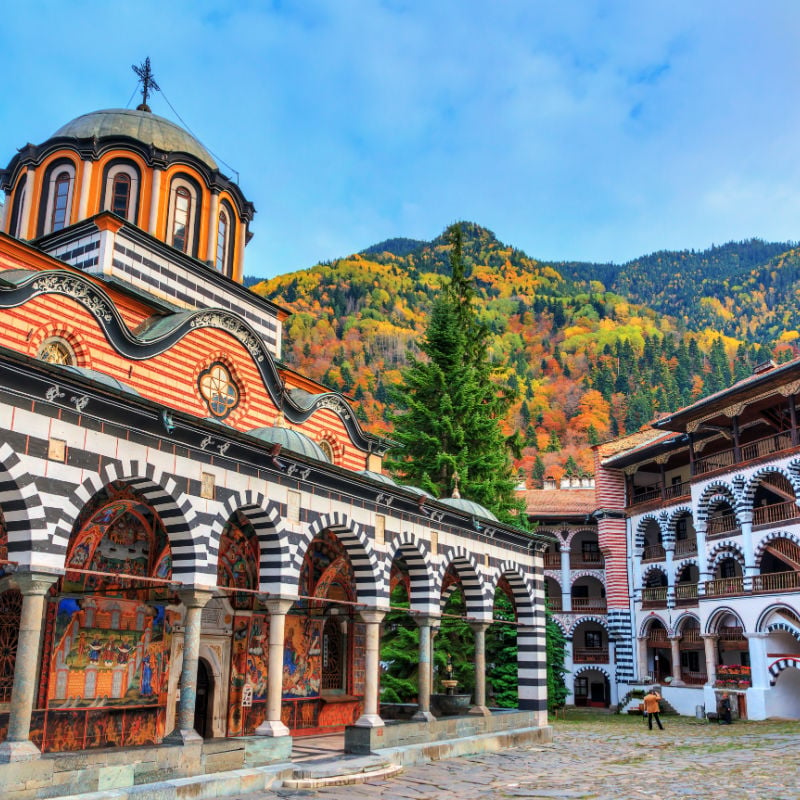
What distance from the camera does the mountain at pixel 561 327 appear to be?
83938 millimetres

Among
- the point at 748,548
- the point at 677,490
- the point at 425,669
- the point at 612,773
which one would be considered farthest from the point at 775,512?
the point at 425,669

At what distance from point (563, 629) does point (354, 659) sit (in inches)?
864

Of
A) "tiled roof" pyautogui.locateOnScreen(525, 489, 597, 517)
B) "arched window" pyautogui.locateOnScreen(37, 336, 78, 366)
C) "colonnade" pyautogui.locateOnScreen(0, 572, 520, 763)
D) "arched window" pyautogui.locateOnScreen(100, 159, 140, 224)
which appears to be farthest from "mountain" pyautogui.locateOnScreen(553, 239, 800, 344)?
"arched window" pyautogui.locateOnScreen(37, 336, 78, 366)

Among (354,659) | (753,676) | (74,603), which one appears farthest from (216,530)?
(753,676)

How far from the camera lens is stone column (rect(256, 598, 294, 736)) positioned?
1133 centimetres

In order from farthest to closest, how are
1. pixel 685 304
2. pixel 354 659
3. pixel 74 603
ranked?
pixel 685 304, pixel 354 659, pixel 74 603

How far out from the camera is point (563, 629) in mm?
37500

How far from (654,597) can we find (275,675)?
84.5 ft

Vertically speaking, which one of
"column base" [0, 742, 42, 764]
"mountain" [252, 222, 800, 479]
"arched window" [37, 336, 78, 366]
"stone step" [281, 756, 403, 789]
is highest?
"mountain" [252, 222, 800, 479]

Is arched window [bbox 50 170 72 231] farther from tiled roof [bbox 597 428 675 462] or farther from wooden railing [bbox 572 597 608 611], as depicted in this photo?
wooden railing [bbox 572 597 608 611]

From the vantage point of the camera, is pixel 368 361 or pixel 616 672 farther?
pixel 368 361

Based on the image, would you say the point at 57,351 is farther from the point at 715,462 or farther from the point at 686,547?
the point at 686,547

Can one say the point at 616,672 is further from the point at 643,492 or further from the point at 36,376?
the point at 36,376

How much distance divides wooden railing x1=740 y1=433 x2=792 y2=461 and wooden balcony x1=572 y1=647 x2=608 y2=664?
1229 cm
